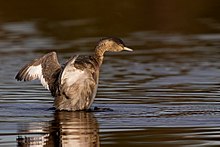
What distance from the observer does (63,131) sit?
46.3ft

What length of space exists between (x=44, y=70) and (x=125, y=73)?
418 centimetres

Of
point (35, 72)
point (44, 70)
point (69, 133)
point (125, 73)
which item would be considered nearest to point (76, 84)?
point (44, 70)

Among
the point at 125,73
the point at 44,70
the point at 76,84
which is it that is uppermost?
the point at 125,73

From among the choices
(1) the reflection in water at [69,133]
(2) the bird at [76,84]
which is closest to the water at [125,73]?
(1) the reflection in water at [69,133]

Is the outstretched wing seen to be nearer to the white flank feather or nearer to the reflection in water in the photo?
the white flank feather

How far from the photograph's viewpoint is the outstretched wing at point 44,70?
17.1m

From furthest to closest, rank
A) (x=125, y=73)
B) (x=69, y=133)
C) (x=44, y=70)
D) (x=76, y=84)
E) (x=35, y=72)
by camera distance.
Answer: (x=125, y=73), (x=35, y=72), (x=44, y=70), (x=76, y=84), (x=69, y=133)

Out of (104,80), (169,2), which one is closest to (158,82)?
(104,80)

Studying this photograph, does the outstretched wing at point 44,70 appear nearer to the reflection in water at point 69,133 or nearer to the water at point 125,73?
the water at point 125,73

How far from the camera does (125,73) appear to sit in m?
21.2

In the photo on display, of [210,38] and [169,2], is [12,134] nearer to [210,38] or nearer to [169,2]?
[210,38]

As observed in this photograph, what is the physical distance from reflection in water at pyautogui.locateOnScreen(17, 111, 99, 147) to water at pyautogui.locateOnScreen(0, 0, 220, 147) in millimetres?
14

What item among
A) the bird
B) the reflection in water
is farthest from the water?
the bird

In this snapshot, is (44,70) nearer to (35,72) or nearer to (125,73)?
(35,72)
